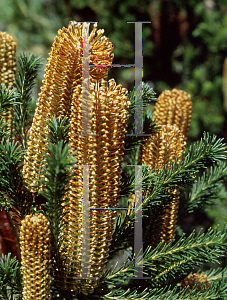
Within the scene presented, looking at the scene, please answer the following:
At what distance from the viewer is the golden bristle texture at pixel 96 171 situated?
25 cm

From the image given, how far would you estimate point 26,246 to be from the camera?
247mm

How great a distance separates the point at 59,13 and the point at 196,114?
65 centimetres

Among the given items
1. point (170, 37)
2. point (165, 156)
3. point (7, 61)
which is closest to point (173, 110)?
point (165, 156)

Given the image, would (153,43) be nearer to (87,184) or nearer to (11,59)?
(11,59)

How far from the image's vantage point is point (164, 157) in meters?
0.33

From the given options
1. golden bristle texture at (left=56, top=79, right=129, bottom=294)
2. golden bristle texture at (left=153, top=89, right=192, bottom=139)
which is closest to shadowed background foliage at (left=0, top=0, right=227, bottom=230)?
golden bristle texture at (left=153, top=89, right=192, bottom=139)

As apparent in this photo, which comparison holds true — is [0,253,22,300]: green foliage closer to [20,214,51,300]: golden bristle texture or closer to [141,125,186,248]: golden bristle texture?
[20,214,51,300]: golden bristle texture

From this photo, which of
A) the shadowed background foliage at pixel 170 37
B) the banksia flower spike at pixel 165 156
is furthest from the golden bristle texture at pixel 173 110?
the shadowed background foliage at pixel 170 37

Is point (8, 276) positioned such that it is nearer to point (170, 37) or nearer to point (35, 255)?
point (35, 255)

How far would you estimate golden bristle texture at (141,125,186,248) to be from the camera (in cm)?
33

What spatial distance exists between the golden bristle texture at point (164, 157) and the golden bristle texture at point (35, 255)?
13cm

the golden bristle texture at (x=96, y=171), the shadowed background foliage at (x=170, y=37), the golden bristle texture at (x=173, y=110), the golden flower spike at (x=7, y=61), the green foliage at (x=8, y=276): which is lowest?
the green foliage at (x=8, y=276)

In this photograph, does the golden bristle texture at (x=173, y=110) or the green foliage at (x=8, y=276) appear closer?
the green foliage at (x=8, y=276)

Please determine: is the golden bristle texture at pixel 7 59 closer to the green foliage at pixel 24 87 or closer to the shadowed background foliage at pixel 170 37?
the green foliage at pixel 24 87
